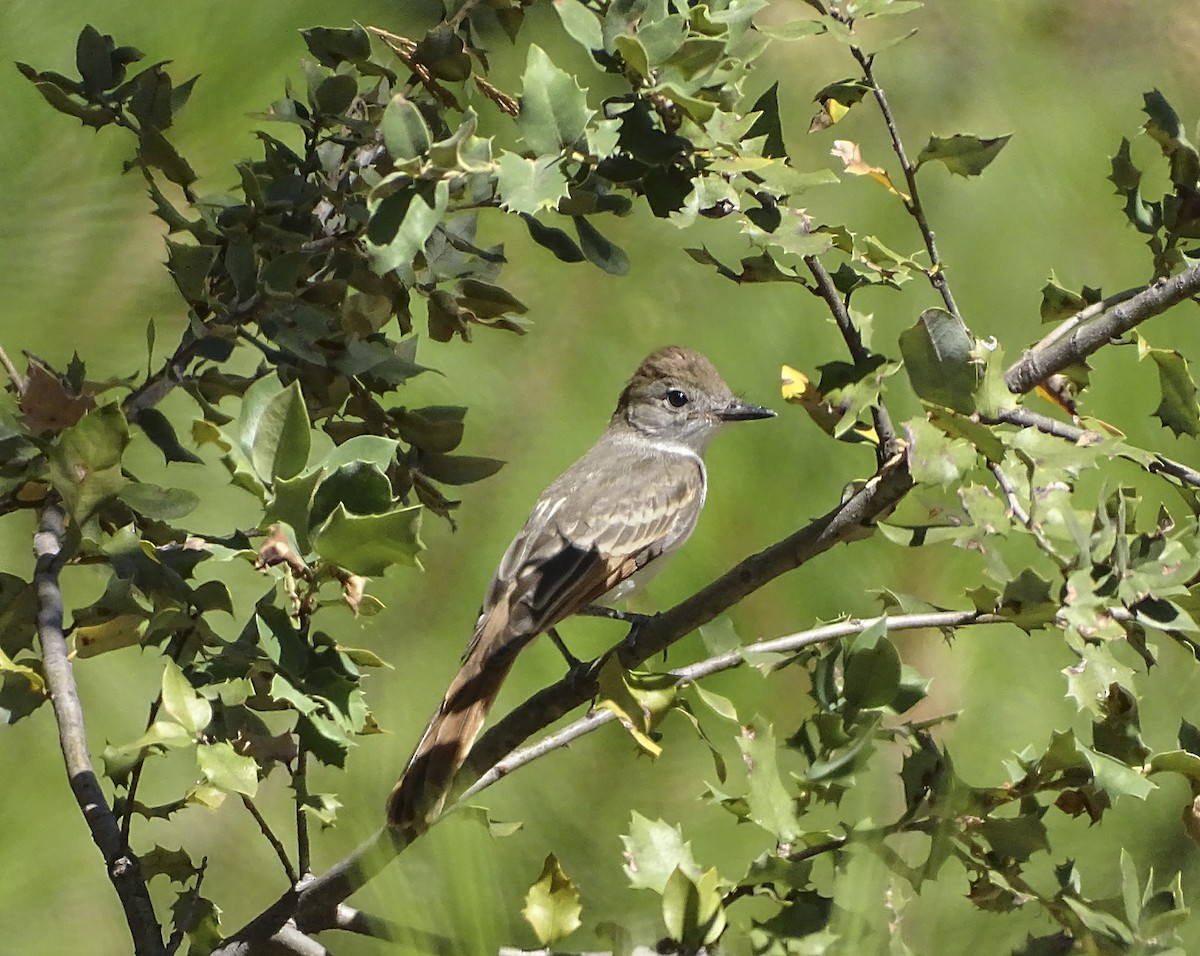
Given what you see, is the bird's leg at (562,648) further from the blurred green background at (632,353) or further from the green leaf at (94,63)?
the green leaf at (94,63)

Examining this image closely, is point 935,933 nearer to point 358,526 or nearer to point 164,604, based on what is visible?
point 358,526

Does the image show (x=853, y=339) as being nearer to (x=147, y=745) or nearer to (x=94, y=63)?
(x=147, y=745)

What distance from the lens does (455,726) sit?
1451 millimetres

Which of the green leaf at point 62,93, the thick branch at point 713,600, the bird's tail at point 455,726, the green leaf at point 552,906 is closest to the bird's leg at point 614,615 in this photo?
the bird's tail at point 455,726

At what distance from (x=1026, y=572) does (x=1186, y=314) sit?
3.17 feet

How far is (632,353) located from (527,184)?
826mm

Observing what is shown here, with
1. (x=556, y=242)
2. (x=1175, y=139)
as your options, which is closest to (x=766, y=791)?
(x=556, y=242)

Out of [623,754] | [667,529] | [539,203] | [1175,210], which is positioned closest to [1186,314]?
[1175,210]

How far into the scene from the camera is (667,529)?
82.7 inches

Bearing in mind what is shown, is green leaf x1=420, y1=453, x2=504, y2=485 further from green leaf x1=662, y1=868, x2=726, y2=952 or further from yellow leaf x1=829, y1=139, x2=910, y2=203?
green leaf x1=662, y1=868, x2=726, y2=952

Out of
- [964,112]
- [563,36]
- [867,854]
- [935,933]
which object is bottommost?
[935,933]

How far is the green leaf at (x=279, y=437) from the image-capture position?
3.26 feet

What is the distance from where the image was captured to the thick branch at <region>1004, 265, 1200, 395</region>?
43.9 inches

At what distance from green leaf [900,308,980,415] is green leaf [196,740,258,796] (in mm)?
550
